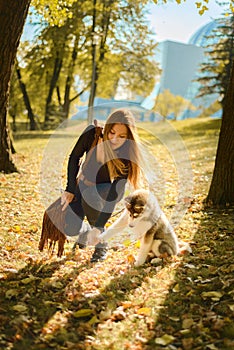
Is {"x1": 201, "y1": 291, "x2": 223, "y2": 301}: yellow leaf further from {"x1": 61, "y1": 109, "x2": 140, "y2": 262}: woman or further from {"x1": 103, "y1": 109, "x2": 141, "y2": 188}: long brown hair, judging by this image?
{"x1": 103, "y1": 109, "x2": 141, "y2": 188}: long brown hair

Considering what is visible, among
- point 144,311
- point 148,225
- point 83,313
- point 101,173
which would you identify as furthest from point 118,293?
point 101,173

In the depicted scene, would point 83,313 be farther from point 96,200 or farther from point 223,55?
point 223,55

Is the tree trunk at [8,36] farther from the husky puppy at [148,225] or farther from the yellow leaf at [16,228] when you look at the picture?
the husky puppy at [148,225]

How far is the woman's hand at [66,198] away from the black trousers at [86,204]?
119 millimetres

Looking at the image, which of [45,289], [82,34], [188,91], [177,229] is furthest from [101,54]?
[188,91]

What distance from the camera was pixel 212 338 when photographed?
11.1 ft

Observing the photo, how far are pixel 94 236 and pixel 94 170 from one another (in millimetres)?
801

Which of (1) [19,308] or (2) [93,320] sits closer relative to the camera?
(2) [93,320]

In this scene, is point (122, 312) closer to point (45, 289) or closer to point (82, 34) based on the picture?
point (45, 289)

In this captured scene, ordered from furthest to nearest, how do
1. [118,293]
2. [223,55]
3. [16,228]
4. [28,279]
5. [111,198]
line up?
[223,55]
[16,228]
[111,198]
[28,279]
[118,293]

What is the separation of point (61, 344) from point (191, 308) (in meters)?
1.18

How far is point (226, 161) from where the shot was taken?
23.7 feet

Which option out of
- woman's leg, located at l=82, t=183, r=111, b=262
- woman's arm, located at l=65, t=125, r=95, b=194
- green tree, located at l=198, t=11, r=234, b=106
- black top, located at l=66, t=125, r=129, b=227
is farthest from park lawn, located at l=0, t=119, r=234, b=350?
green tree, located at l=198, t=11, r=234, b=106

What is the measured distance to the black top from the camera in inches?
202
